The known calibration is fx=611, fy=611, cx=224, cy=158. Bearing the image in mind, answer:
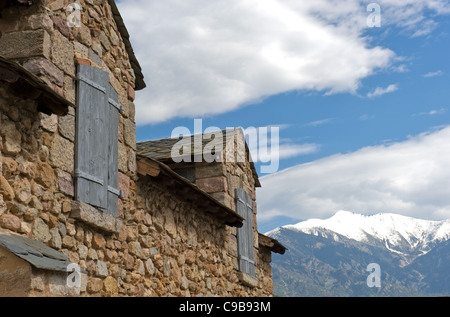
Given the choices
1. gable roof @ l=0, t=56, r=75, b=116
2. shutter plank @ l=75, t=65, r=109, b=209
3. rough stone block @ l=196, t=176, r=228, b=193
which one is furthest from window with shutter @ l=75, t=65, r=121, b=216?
rough stone block @ l=196, t=176, r=228, b=193

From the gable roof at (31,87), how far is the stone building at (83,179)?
0.03 ft

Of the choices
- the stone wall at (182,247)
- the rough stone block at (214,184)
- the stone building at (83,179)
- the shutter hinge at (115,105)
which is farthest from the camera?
the rough stone block at (214,184)

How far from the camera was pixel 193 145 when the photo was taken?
11.4 meters

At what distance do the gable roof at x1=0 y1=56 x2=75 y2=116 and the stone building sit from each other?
0.03 ft

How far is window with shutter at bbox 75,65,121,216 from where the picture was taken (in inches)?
245

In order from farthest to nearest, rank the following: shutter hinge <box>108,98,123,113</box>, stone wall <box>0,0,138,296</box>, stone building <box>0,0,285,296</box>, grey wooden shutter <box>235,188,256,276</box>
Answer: grey wooden shutter <box>235,188,256,276</box> → shutter hinge <box>108,98,123,113</box> → stone wall <box>0,0,138,296</box> → stone building <box>0,0,285,296</box>

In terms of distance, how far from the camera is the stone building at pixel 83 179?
510cm

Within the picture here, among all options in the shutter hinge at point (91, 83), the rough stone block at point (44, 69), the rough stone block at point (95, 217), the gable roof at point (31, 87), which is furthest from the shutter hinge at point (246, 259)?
the gable roof at point (31, 87)

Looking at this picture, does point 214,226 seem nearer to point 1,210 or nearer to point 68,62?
point 68,62

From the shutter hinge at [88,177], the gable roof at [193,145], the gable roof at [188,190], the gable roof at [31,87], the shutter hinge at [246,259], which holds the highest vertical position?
the gable roof at [193,145]

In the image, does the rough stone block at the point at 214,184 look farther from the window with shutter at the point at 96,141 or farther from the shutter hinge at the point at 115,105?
the window with shutter at the point at 96,141

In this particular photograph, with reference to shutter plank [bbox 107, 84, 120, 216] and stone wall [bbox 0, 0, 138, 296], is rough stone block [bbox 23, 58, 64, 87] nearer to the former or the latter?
stone wall [bbox 0, 0, 138, 296]

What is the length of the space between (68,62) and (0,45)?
67 centimetres
